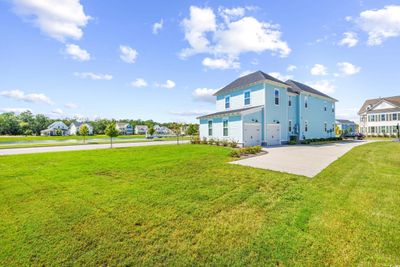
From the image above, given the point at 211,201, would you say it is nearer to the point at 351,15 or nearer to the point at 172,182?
the point at 172,182

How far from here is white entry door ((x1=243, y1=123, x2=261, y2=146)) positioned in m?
17.3

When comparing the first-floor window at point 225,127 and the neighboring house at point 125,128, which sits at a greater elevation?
the neighboring house at point 125,128

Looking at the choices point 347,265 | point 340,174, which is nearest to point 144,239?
point 347,265

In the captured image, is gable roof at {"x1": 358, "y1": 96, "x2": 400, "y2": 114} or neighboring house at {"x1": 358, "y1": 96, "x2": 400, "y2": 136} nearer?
neighboring house at {"x1": 358, "y1": 96, "x2": 400, "y2": 136}

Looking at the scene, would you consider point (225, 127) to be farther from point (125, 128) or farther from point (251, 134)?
point (125, 128)

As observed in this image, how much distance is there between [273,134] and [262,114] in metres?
2.81

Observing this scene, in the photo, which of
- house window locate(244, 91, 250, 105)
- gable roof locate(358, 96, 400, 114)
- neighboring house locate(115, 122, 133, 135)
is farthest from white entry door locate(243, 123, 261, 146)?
neighboring house locate(115, 122, 133, 135)

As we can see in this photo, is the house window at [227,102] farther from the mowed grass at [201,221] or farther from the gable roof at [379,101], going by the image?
the gable roof at [379,101]

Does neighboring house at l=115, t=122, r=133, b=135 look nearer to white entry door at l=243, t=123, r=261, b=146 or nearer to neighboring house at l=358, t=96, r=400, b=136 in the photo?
white entry door at l=243, t=123, r=261, b=146

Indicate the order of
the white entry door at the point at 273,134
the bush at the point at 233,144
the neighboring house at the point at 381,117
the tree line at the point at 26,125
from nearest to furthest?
the bush at the point at 233,144 → the white entry door at the point at 273,134 → the neighboring house at the point at 381,117 → the tree line at the point at 26,125

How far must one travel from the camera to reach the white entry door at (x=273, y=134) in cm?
1930

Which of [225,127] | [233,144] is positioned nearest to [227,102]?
[225,127]

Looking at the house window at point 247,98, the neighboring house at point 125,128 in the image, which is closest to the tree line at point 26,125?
the neighboring house at point 125,128

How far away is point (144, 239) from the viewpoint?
3.04 meters
